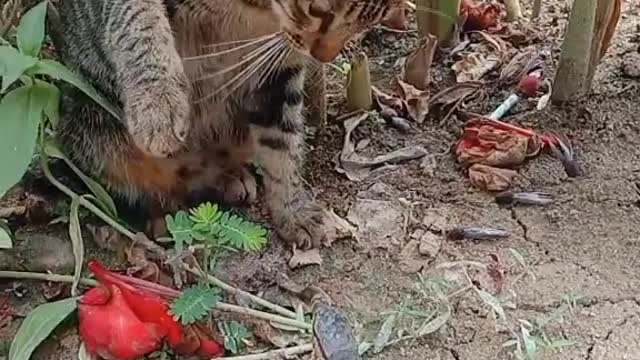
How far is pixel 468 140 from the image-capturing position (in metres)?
2.53

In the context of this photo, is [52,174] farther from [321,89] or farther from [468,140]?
[468,140]

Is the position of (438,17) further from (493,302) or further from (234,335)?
(234,335)

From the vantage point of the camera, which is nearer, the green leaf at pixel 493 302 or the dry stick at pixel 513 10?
the green leaf at pixel 493 302

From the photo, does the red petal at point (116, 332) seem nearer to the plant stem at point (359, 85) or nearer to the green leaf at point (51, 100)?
the green leaf at point (51, 100)

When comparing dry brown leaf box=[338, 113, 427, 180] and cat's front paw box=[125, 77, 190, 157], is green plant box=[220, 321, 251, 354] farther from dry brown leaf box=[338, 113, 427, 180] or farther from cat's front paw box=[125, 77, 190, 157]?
dry brown leaf box=[338, 113, 427, 180]

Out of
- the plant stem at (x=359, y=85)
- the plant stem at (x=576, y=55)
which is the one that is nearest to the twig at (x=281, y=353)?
the plant stem at (x=359, y=85)

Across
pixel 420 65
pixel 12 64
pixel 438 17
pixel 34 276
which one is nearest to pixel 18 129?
pixel 12 64

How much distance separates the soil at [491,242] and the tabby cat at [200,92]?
0.42ft

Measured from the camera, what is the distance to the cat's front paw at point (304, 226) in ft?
7.86

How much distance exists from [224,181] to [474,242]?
538mm

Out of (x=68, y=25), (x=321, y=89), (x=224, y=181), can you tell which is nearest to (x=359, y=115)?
(x=321, y=89)

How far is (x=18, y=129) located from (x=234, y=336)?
0.51 metres

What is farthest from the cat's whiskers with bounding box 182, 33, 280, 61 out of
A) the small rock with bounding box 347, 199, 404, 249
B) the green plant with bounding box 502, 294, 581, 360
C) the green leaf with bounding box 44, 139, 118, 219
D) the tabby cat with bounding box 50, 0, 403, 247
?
the green plant with bounding box 502, 294, 581, 360

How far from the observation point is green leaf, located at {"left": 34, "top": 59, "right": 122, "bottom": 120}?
1.99 meters
